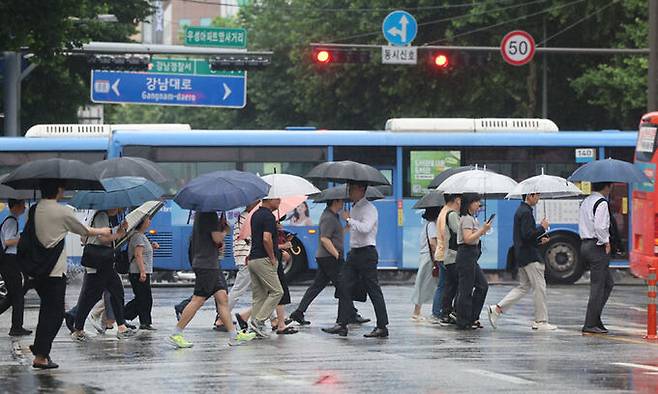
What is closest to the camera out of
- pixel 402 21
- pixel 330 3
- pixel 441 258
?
pixel 441 258

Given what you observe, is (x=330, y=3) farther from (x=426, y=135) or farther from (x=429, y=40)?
(x=426, y=135)

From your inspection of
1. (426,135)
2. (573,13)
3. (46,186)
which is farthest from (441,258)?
(573,13)

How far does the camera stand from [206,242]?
14312 millimetres

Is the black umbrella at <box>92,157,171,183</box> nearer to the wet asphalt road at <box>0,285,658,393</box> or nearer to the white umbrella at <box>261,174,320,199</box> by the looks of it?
the white umbrella at <box>261,174,320,199</box>

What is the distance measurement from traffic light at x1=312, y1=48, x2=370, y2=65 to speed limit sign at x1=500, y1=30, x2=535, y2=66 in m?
2.77

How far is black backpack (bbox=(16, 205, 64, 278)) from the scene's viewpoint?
41.1 feet

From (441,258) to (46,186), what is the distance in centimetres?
560

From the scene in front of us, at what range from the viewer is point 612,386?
1125cm

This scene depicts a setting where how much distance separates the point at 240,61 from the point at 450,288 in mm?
16437

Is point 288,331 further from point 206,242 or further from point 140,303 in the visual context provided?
point 206,242

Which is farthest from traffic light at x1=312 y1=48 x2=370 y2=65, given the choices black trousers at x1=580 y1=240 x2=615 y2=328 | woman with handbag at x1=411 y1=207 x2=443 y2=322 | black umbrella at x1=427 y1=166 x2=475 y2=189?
black trousers at x1=580 y1=240 x2=615 y2=328

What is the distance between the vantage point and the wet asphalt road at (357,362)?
11258mm

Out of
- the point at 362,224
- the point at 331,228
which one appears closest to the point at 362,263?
the point at 362,224

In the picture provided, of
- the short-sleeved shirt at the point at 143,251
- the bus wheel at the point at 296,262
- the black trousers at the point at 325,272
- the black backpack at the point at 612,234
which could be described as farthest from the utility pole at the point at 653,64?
the short-sleeved shirt at the point at 143,251
